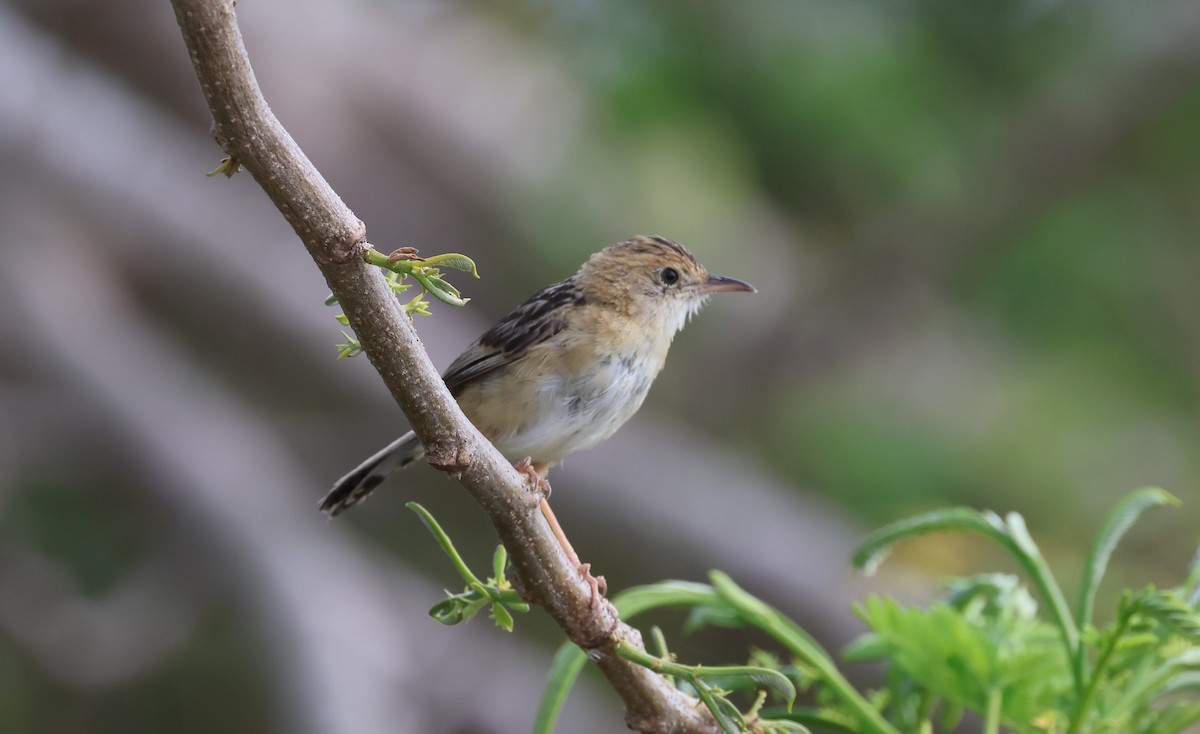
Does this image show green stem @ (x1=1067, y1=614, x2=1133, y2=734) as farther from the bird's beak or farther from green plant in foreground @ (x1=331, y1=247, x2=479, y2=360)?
the bird's beak

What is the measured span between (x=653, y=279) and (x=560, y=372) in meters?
0.66

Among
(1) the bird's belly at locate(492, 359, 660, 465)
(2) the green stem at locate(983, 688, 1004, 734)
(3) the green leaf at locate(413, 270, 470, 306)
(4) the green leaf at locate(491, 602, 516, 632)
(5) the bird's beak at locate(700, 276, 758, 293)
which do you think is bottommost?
(2) the green stem at locate(983, 688, 1004, 734)

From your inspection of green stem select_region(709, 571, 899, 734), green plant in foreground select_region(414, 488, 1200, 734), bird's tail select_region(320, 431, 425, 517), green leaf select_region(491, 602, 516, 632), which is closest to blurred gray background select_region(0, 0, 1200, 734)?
bird's tail select_region(320, 431, 425, 517)

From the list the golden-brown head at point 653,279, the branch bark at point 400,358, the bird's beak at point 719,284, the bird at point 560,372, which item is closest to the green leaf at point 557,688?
the branch bark at point 400,358

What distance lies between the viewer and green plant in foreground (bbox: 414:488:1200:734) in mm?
1968

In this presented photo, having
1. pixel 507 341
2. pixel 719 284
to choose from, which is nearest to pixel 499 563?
pixel 507 341

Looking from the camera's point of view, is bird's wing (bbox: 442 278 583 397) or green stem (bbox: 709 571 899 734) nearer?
green stem (bbox: 709 571 899 734)

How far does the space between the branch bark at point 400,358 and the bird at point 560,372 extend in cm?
119

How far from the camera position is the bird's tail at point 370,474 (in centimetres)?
279

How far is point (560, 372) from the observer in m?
3.21

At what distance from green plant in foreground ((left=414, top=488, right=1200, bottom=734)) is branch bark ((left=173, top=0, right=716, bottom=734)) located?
119 millimetres

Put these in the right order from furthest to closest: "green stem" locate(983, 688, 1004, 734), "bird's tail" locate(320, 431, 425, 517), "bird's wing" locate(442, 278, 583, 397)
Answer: "bird's wing" locate(442, 278, 583, 397) < "bird's tail" locate(320, 431, 425, 517) < "green stem" locate(983, 688, 1004, 734)

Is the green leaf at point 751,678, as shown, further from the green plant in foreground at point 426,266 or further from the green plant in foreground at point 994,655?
the green plant in foreground at point 426,266

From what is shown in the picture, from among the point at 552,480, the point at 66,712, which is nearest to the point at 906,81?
the point at 552,480
